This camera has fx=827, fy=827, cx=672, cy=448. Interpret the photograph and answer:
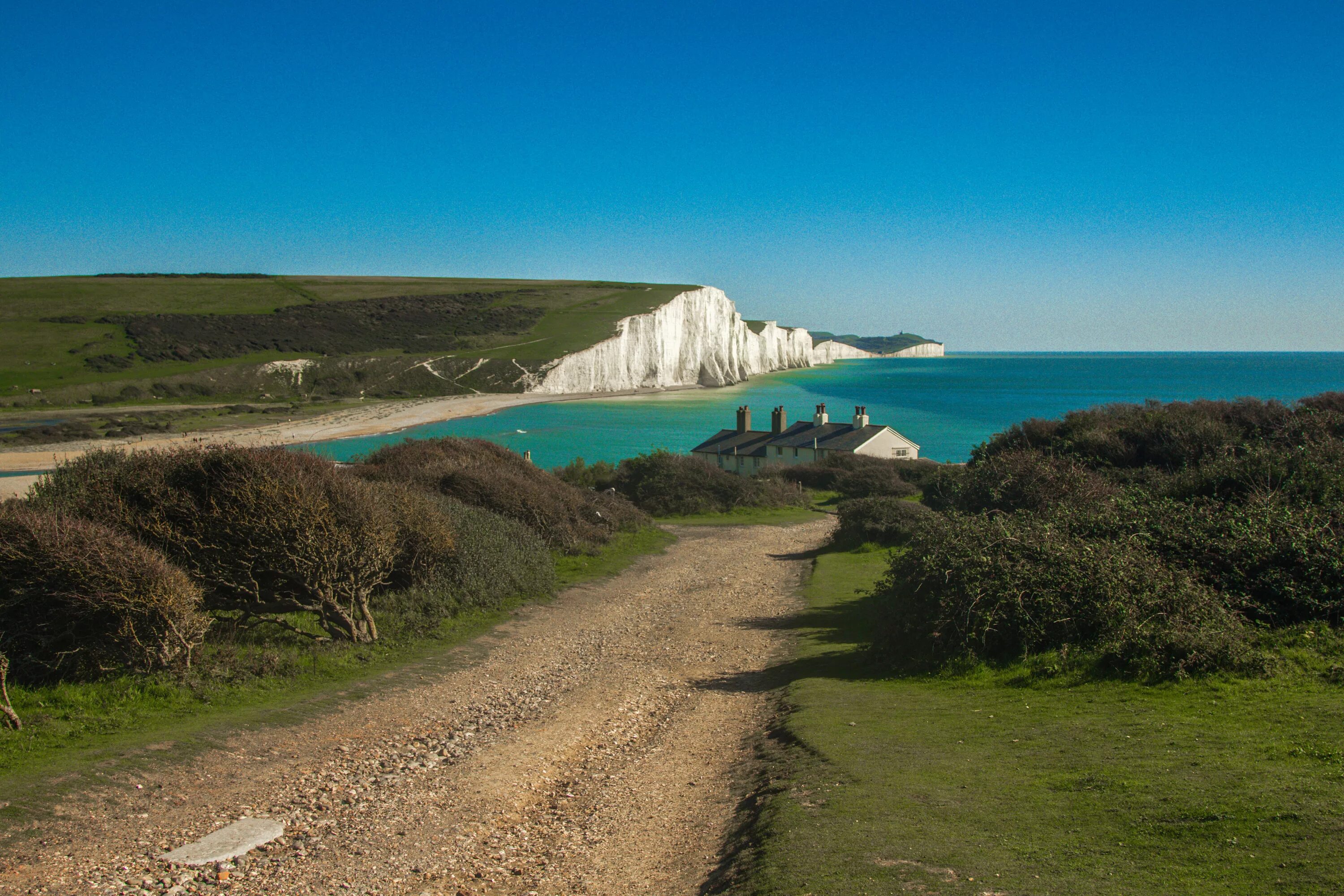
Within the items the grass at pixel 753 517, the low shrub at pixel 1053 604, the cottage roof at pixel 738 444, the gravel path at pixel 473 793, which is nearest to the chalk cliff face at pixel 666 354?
the cottage roof at pixel 738 444

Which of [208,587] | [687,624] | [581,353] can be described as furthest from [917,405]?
[208,587]

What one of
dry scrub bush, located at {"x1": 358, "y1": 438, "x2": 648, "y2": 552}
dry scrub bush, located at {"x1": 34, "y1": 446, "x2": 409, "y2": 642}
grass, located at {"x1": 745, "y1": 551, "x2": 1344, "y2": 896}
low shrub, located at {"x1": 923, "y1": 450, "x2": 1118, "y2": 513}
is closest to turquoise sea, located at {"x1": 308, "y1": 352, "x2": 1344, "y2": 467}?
dry scrub bush, located at {"x1": 358, "y1": 438, "x2": 648, "y2": 552}

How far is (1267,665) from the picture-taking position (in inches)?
364

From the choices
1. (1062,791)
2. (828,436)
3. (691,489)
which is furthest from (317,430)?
(1062,791)

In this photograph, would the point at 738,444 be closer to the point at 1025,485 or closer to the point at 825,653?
the point at 1025,485

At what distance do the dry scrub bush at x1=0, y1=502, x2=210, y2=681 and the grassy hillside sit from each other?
8462 centimetres

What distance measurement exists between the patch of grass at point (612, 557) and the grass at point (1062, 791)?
41.4ft

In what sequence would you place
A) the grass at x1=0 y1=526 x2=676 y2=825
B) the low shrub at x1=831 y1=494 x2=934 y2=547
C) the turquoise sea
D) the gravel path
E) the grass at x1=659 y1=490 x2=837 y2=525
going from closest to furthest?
the gravel path, the grass at x1=0 y1=526 x2=676 y2=825, the low shrub at x1=831 y1=494 x2=934 y2=547, the grass at x1=659 y1=490 x2=837 y2=525, the turquoise sea

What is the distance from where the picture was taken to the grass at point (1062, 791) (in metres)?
5.58

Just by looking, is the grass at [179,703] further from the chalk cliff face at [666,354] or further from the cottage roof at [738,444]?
the chalk cliff face at [666,354]

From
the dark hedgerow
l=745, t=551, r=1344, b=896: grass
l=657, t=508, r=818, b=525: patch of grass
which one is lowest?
l=657, t=508, r=818, b=525: patch of grass

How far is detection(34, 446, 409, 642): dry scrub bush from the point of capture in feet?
43.3

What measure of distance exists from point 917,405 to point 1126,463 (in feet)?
329

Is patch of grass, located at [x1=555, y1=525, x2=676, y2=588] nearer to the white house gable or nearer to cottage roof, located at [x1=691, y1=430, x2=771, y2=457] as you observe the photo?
the white house gable
